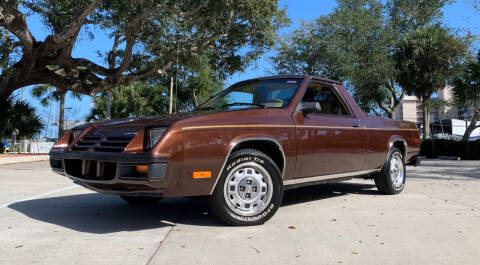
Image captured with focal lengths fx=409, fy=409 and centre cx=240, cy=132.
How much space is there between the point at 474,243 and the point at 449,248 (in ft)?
1.06

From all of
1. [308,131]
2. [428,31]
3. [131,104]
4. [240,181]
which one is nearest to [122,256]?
[240,181]

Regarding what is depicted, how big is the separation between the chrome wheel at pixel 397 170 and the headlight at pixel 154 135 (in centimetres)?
389

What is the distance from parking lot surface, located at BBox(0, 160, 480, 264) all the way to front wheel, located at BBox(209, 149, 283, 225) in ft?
0.50

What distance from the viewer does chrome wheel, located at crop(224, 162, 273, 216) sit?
3.92 meters

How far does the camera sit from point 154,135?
3.61 m

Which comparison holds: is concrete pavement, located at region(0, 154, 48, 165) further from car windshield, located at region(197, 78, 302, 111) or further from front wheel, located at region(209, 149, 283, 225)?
front wheel, located at region(209, 149, 283, 225)

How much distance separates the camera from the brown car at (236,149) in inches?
139

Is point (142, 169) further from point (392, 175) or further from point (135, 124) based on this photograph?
point (392, 175)

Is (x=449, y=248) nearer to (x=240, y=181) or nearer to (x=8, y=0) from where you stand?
(x=240, y=181)

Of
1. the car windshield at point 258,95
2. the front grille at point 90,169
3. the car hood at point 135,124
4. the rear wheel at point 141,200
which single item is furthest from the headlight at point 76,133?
the car windshield at point 258,95

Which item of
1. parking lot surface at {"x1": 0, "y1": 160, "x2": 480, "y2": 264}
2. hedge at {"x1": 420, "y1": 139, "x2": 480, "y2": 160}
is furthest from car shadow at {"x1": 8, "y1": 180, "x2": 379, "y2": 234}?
hedge at {"x1": 420, "y1": 139, "x2": 480, "y2": 160}

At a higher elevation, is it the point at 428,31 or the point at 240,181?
the point at 428,31

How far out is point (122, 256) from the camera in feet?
10.00

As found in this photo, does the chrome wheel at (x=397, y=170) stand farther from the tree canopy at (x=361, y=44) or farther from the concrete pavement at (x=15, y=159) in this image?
the tree canopy at (x=361, y=44)
